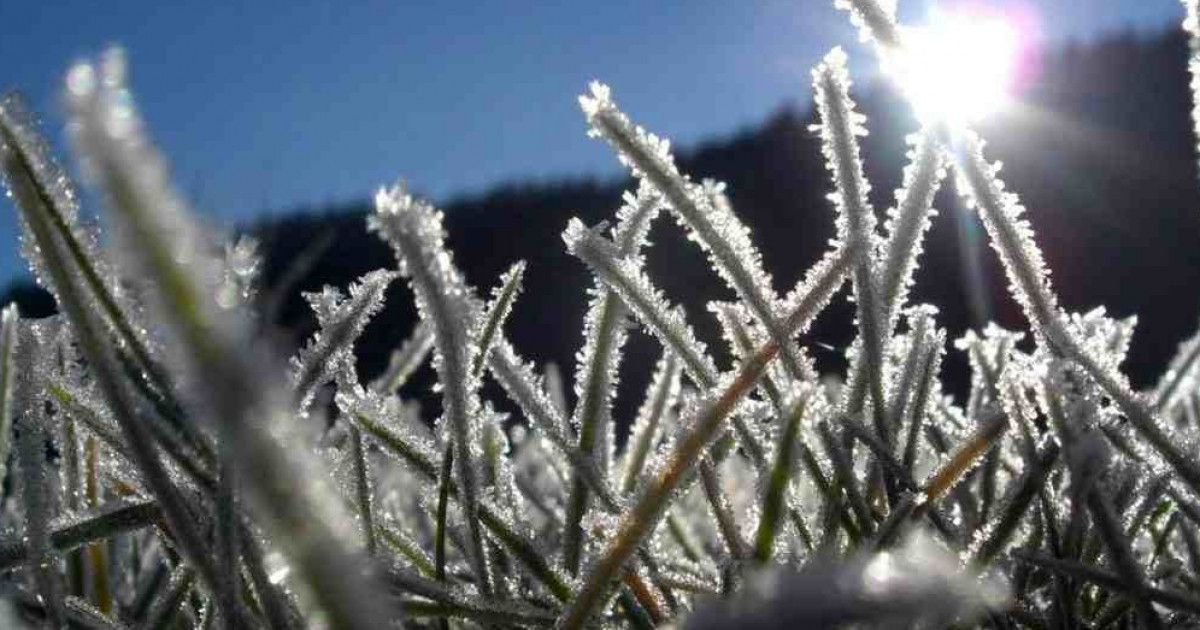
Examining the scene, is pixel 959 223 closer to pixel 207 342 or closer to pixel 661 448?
pixel 661 448

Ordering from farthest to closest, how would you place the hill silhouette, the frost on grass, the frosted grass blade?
the hill silhouette
the frost on grass
the frosted grass blade

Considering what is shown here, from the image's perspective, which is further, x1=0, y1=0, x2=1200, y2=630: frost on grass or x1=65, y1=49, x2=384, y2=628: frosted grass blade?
x1=0, y1=0, x2=1200, y2=630: frost on grass

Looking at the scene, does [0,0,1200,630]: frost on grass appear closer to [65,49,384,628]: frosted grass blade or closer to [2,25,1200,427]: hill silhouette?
[65,49,384,628]: frosted grass blade

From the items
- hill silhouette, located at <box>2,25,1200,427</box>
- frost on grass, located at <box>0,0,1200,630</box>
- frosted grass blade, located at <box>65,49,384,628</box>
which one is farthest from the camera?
hill silhouette, located at <box>2,25,1200,427</box>

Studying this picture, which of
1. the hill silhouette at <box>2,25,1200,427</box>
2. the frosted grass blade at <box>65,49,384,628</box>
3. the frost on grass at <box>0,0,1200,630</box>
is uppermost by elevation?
the hill silhouette at <box>2,25,1200,427</box>

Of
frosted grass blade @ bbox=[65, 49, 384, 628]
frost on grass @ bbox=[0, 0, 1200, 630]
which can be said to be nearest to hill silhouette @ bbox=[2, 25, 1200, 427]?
frost on grass @ bbox=[0, 0, 1200, 630]

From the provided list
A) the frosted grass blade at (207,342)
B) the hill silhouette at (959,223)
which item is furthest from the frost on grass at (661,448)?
the hill silhouette at (959,223)

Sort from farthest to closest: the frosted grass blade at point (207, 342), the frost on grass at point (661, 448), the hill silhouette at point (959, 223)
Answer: the hill silhouette at point (959, 223)
the frost on grass at point (661, 448)
the frosted grass blade at point (207, 342)

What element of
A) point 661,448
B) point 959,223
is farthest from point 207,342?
point 959,223

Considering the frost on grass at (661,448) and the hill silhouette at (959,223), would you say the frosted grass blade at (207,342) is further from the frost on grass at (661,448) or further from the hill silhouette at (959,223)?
the hill silhouette at (959,223)

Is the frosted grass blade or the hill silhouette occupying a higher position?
the hill silhouette
